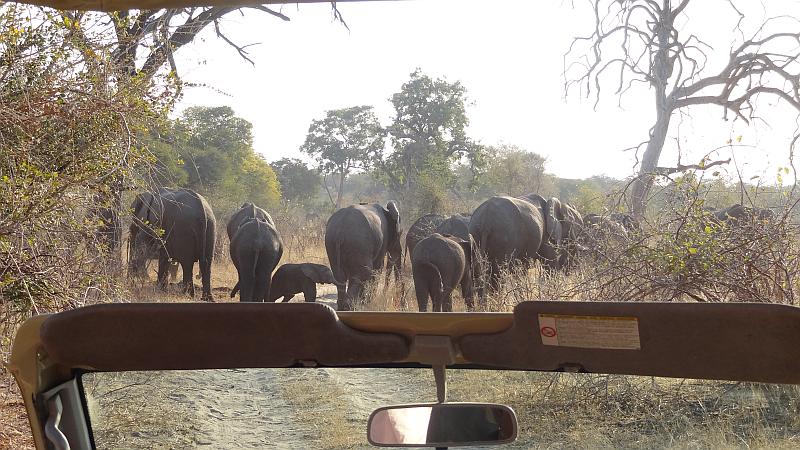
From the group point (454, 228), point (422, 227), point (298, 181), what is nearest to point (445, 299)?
point (454, 228)

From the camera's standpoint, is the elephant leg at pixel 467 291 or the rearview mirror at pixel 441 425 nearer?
the rearview mirror at pixel 441 425

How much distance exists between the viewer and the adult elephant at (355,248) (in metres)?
13.1

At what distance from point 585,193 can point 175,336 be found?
19.8 metres

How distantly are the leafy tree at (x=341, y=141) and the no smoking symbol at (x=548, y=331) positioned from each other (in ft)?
106

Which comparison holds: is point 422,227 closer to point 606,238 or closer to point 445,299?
point 445,299

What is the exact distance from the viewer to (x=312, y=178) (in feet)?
129

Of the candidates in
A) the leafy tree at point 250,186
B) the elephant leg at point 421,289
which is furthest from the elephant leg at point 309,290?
the leafy tree at point 250,186

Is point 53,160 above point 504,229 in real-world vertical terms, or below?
above

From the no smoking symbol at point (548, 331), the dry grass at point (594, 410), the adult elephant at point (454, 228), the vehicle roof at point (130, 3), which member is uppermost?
the vehicle roof at point (130, 3)

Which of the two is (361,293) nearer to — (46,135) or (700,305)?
(46,135)

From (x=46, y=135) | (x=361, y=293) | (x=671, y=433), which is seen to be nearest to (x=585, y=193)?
(x=361, y=293)

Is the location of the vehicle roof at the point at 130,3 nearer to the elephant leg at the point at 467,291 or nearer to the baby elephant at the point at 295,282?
the elephant leg at the point at 467,291

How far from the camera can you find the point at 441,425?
153 cm

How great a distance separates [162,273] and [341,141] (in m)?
23.9
